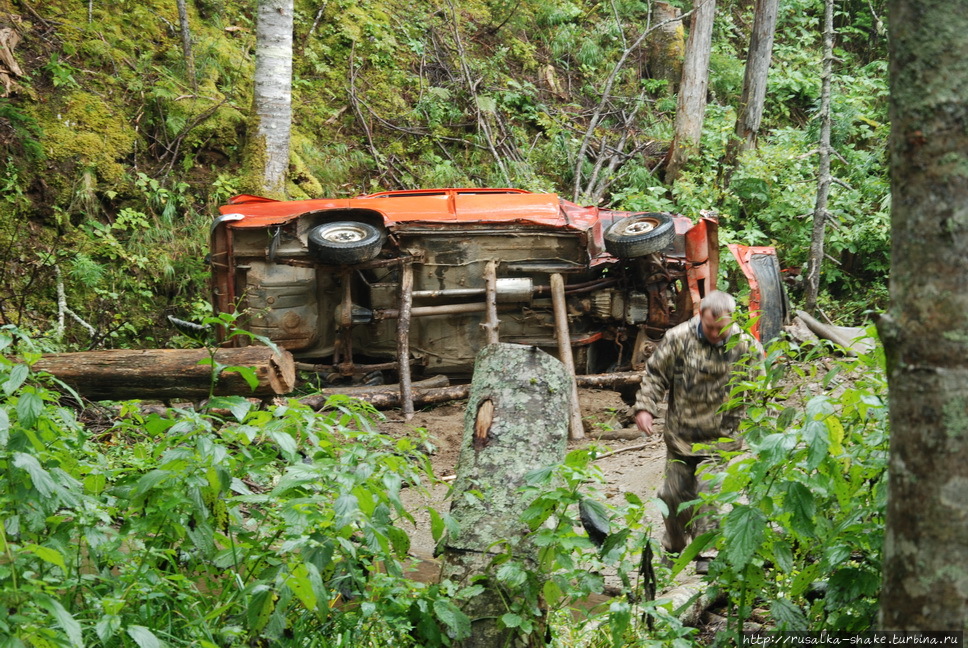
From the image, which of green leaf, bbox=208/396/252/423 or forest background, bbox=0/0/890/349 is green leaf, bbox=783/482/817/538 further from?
forest background, bbox=0/0/890/349

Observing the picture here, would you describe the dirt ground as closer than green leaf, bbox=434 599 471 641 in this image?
No

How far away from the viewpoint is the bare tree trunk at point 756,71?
46.6ft

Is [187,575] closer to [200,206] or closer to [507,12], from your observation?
[200,206]

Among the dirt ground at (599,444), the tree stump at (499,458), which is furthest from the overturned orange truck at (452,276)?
the tree stump at (499,458)

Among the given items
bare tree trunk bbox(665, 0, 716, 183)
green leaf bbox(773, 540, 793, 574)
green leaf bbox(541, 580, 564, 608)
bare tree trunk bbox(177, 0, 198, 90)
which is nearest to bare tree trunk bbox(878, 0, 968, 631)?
green leaf bbox(773, 540, 793, 574)

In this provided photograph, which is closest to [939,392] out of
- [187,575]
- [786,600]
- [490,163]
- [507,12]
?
[786,600]

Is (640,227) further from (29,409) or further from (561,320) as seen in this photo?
(29,409)

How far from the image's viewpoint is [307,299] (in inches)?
344

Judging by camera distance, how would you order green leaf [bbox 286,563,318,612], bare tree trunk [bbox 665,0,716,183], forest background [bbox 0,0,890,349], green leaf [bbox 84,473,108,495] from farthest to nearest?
bare tree trunk [bbox 665,0,716,183] → forest background [bbox 0,0,890,349] → green leaf [bbox 84,473,108,495] → green leaf [bbox 286,563,318,612]

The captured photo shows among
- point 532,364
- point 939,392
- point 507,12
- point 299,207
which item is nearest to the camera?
point 939,392

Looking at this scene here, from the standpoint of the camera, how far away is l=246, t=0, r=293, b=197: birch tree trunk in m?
10.7

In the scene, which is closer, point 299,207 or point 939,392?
point 939,392

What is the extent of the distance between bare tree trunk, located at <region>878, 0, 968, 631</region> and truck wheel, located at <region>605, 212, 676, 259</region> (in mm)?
6218

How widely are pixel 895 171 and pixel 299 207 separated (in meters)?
7.22
